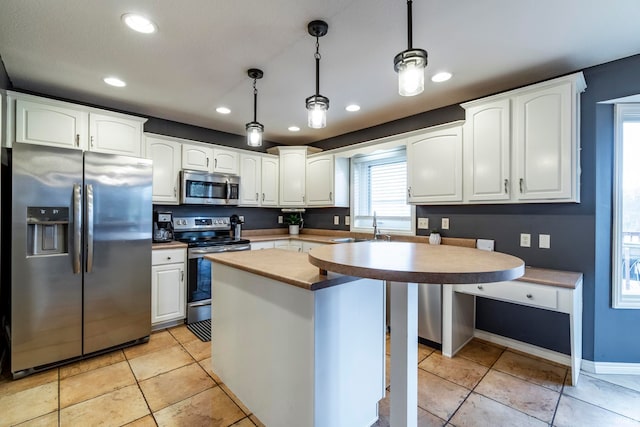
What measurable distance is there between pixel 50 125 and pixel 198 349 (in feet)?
7.92

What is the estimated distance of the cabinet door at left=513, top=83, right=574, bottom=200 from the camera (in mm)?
2156

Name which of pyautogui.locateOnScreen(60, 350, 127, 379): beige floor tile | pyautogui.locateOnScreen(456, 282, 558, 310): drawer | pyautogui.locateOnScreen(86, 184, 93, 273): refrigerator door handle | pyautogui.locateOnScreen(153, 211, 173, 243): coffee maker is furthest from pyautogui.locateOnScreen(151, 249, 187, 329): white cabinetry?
pyautogui.locateOnScreen(456, 282, 558, 310): drawer

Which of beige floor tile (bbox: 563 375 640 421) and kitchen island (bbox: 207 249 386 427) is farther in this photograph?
beige floor tile (bbox: 563 375 640 421)

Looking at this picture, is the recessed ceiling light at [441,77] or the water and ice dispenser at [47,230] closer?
the water and ice dispenser at [47,230]

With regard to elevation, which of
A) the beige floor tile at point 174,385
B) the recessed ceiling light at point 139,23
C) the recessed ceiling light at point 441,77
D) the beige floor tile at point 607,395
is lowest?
the beige floor tile at point 174,385

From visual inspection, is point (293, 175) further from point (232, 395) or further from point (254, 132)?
point (232, 395)

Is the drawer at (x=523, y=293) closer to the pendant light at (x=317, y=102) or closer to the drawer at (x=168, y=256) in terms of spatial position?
the pendant light at (x=317, y=102)

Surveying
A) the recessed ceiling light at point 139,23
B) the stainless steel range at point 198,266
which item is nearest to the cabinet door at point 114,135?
the stainless steel range at point 198,266

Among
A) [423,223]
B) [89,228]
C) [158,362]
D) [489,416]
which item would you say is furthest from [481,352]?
[89,228]

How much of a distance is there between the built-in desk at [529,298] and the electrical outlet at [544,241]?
21cm

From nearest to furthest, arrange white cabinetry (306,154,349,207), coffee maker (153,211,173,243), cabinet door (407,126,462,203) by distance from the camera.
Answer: cabinet door (407,126,462,203) → coffee maker (153,211,173,243) → white cabinetry (306,154,349,207)

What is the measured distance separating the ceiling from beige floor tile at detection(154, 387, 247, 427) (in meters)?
2.44

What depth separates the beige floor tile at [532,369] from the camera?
217 centimetres

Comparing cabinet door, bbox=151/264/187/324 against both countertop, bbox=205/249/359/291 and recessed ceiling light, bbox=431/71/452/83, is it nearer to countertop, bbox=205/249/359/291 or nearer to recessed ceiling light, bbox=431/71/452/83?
countertop, bbox=205/249/359/291
